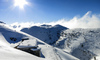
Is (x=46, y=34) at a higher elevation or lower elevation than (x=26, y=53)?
higher

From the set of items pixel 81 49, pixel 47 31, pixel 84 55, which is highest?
pixel 47 31

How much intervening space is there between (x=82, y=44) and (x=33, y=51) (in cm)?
4202

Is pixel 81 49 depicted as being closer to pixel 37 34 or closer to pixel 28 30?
pixel 37 34

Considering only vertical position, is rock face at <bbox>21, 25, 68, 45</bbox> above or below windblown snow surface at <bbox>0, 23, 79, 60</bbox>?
above

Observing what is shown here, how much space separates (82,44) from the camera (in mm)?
47906

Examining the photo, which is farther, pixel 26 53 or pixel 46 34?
pixel 46 34

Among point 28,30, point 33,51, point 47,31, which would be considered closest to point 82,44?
point 33,51

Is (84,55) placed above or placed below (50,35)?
below

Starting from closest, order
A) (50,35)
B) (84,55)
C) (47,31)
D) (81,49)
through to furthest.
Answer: (84,55) < (81,49) < (50,35) < (47,31)

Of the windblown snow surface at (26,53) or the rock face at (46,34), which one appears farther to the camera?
the rock face at (46,34)

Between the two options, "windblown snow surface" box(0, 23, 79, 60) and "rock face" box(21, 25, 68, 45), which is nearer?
"windblown snow surface" box(0, 23, 79, 60)

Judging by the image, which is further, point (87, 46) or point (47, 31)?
point (47, 31)

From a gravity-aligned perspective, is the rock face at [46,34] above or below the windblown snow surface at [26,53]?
above

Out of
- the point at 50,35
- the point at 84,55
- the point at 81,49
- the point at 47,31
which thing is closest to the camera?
the point at 84,55
